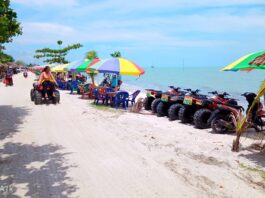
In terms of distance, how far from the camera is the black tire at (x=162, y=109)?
438 inches

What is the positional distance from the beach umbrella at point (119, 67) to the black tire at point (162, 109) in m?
1.76

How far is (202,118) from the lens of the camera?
9.03m

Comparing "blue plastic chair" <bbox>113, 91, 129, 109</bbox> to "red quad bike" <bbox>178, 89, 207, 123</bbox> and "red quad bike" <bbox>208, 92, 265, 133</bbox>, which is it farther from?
"red quad bike" <bbox>208, 92, 265, 133</bbox>

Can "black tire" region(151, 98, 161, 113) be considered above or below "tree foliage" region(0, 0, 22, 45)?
below

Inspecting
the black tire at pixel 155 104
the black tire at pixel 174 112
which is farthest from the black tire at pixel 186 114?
the black tire at pixel 155 104

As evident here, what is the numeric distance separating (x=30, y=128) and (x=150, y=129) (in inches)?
123

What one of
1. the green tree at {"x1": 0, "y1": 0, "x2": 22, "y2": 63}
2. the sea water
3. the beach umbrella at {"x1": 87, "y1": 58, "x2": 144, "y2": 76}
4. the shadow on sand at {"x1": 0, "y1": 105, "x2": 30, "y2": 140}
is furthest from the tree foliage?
the sea water

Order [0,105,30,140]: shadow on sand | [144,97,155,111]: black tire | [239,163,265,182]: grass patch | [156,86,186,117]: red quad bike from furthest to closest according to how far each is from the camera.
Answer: [144,97,155,111]: black tire
[156,86,186,117]: red quad bike
[0,105,30,140]: shadow on sand
[239,163,265,182]: grass patch

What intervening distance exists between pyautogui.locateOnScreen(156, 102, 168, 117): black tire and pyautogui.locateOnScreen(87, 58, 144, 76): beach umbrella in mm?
1758

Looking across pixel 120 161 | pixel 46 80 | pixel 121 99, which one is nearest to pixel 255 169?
pixel 120 161

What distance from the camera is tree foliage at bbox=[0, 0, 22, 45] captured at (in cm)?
809

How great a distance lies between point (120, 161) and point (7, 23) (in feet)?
16.9

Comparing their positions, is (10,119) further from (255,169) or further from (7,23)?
(255,169)

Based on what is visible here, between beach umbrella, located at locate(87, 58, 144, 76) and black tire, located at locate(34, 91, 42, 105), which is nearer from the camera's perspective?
beach umbrella, located at locate(87, 58, 144, 76)
